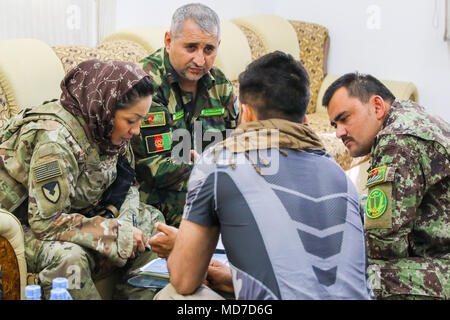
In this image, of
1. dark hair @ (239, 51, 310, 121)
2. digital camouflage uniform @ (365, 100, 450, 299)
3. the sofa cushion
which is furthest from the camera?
the sofa cushion

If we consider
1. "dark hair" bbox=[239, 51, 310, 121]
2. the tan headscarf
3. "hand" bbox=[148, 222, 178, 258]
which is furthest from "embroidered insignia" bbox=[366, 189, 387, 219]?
the tan headscarf

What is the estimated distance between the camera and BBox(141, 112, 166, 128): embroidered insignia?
2522mm

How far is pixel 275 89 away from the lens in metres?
1.60

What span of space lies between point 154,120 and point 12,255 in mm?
862

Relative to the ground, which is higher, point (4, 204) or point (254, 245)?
point (254, 245)

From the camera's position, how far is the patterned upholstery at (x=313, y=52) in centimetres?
505

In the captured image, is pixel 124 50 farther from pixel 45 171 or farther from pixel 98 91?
pixel 45 171

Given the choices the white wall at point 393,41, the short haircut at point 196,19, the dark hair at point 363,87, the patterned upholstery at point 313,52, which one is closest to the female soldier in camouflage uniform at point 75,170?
the short haircut at point 196,19

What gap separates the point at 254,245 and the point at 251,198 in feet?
0.38

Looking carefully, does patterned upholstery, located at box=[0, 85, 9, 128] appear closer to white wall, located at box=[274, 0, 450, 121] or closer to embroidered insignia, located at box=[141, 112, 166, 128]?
embroidered insignia, located at box=[141, 112, 166, 128]

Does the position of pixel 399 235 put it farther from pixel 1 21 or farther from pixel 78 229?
pixel 1 21

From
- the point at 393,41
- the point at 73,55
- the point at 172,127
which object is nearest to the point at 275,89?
the point at 172,127

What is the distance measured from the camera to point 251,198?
148 cm
